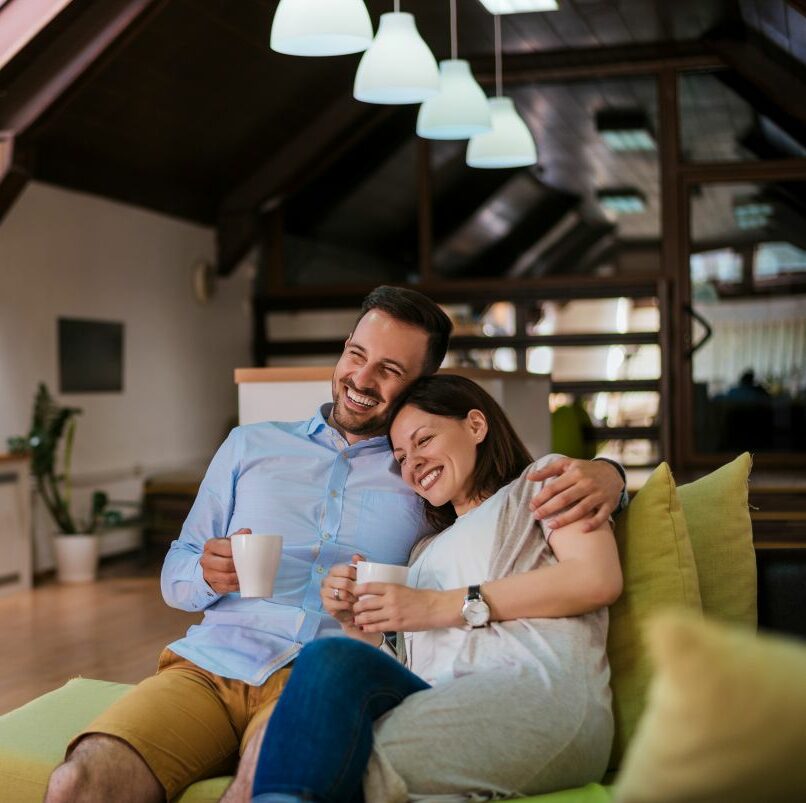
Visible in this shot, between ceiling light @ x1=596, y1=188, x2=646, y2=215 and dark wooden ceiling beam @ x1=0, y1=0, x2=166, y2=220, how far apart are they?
4.04 meters

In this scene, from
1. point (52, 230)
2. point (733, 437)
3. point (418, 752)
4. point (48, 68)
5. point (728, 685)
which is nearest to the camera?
point (728, 685)

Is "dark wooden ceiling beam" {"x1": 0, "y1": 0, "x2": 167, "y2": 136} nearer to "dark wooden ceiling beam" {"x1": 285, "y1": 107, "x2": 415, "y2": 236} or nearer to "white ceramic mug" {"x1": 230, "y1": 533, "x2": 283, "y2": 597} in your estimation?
"dark wooden ceiling beam" {"x1": 285, "y1": 107, "x2": 415, "y2": 236}

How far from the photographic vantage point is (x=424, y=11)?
7461mm

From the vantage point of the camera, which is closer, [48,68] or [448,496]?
[448,496]

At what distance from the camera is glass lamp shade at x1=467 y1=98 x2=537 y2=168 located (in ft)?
17.5

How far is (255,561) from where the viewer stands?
6.31ft

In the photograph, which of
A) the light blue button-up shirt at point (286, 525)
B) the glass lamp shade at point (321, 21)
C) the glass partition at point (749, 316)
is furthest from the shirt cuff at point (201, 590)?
the glass partition at point (749, 316)

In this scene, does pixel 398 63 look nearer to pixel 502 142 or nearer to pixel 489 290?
pixel 502 142

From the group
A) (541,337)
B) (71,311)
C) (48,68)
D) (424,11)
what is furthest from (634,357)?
(48,68)

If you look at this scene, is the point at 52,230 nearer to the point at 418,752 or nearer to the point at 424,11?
the point at 424,11

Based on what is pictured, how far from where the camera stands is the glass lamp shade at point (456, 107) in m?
4.63

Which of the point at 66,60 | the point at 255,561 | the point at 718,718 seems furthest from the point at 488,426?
the point at 66,60

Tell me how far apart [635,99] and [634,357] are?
6.16 feet

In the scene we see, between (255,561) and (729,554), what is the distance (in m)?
0.81
